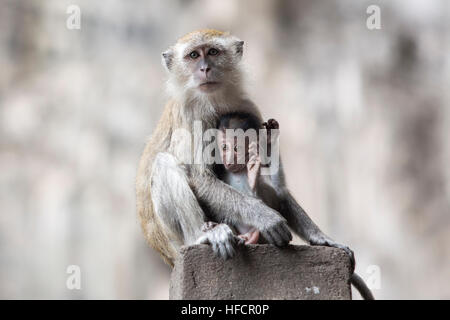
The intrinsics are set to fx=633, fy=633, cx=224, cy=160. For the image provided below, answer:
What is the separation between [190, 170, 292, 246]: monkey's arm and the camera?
604cm

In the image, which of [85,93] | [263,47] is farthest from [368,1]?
[85,93]

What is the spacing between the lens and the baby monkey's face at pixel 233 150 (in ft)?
20.7

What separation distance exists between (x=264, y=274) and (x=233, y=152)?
1.30m

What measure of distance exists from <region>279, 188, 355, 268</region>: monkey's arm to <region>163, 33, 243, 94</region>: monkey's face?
1392 mm

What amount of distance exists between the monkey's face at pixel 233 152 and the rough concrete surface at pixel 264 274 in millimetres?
998

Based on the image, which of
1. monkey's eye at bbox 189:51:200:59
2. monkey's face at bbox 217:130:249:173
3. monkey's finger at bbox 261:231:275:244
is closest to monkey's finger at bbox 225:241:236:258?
monkey's finger at bbox 261:231:275:244

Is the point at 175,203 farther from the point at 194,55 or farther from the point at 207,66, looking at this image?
the point at 194,55

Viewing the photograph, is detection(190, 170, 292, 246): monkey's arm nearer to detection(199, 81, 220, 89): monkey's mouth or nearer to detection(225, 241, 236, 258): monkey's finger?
detection(225, 241, 236, 258): monkey's finger

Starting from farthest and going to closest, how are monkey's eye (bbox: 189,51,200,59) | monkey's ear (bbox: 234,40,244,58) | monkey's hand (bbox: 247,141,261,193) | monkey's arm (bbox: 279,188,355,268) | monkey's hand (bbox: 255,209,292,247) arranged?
monkey's ear (bbox: 234,40,244,58), monkey's eye (bbox: 189,51,200,59), monkey's arm (bbox: 279,188,355,268), monkey's hand (bbox: 247,141,261,193), monkey's hand (bbox: 255,209,292,247)

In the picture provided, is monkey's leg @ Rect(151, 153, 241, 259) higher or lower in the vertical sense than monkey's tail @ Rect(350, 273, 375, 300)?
higher

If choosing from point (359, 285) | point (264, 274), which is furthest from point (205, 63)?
point (359, 285)

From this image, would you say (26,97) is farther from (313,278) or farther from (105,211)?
(313,278)

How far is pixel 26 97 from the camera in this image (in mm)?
17047

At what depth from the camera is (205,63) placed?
6910mm
